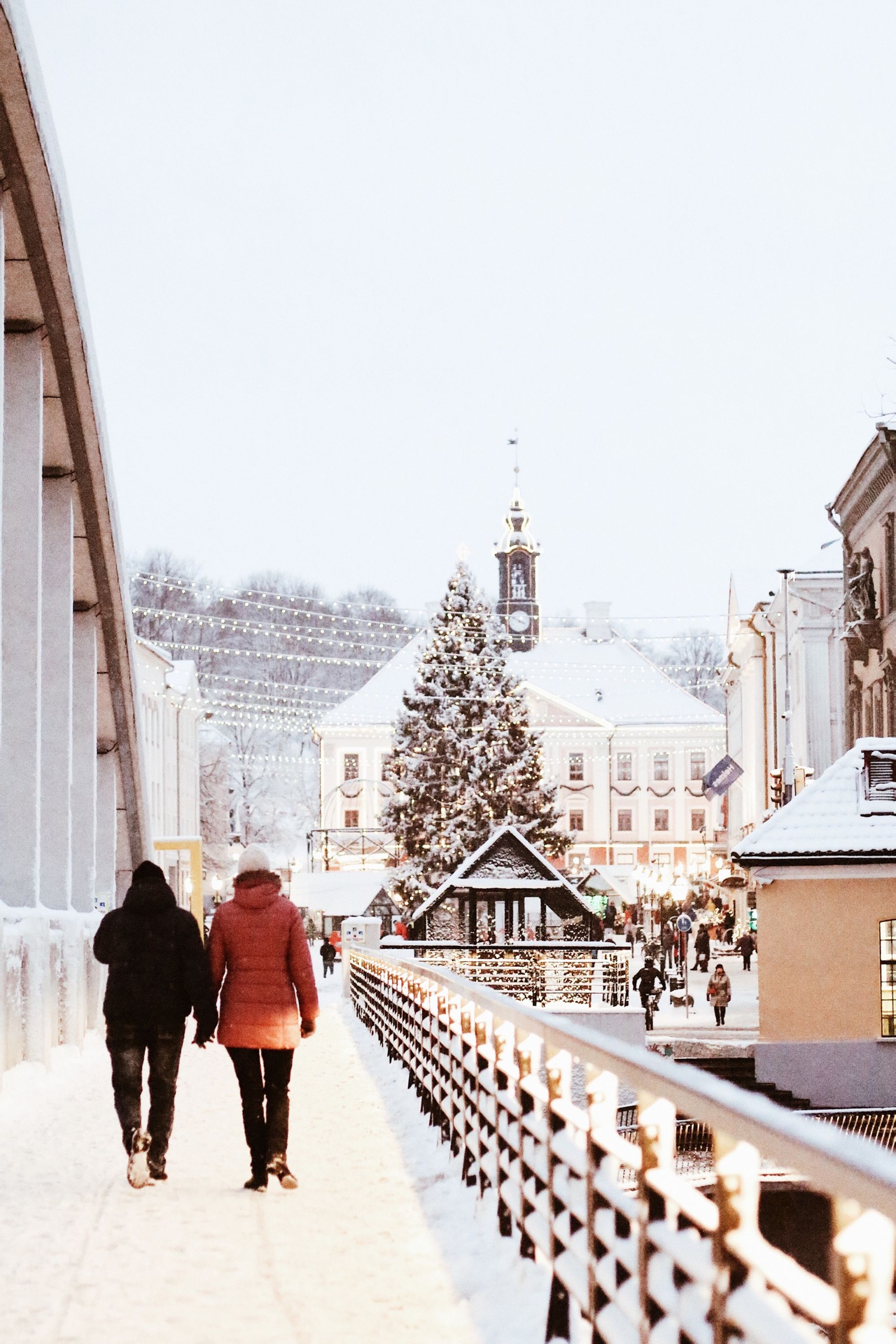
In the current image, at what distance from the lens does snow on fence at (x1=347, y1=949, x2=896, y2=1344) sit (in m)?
2.87

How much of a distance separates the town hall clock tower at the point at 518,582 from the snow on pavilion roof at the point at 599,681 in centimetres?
101

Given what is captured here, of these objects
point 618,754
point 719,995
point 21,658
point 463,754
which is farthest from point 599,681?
point 21,658

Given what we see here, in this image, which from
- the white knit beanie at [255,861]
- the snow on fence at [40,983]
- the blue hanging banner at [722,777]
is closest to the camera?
the white knit beanie at [255,861]

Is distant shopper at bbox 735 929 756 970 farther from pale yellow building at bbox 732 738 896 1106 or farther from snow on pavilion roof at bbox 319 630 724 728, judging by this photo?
snow on pavilion roof at bbox 319 630 724 728

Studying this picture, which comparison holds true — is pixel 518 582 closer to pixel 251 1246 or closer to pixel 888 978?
pixel 888 978

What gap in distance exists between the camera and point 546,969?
33219 millimetres

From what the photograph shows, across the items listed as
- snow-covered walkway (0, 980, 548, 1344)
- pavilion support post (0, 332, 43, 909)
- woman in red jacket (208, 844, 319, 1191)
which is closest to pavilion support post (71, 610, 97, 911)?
pavilion support post (0, 332, 43, 909)

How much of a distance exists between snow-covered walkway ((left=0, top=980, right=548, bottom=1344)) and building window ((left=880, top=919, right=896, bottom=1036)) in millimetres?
19880

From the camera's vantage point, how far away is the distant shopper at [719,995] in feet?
127

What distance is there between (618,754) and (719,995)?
60.5 meters

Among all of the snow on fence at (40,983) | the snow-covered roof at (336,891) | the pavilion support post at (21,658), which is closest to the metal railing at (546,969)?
the snow on fence at (40,983)

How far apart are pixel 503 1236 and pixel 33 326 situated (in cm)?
1296

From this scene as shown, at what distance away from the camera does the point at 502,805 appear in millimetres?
56469

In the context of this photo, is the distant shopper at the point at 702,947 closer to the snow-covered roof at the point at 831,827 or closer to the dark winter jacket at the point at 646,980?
the dark winter jacket at the point at 646,980
